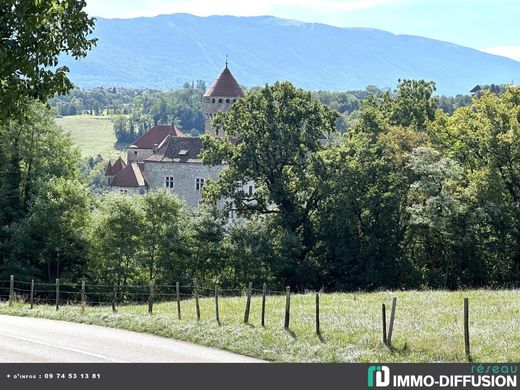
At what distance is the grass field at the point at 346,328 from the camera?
1945cm

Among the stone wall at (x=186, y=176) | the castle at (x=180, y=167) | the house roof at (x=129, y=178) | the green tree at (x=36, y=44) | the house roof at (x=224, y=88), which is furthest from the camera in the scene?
the house roof at (x=224, y=88)

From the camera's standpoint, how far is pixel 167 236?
188 feet

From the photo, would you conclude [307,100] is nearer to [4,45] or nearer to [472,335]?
[472,335]

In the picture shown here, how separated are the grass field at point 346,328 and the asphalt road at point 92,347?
0.80 metres

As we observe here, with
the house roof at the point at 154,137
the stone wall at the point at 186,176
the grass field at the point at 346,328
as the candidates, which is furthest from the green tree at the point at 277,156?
the house roof at the point at 154,137

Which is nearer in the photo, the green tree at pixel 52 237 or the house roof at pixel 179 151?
the green tree at pixel 52 237

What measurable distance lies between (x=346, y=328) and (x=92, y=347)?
6444 mm

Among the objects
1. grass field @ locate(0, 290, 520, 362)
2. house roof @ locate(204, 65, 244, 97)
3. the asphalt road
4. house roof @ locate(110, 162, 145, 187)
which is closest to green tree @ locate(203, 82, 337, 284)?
grass field @ locate(0, 290, 520, 362)

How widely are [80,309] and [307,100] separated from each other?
34363 millimetres

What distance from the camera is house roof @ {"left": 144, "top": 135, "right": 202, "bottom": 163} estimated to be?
391ft

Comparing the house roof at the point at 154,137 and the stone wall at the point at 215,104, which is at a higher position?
the stone wall at the point at 215,104
